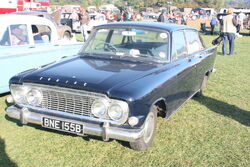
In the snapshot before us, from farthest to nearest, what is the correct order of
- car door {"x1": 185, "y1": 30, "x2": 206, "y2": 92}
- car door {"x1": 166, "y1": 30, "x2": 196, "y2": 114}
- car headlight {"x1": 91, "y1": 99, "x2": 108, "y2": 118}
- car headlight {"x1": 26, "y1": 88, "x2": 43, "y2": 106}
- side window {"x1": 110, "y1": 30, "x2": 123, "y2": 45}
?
car door {"x1": 185, "y1": 30, "x2": 206, "y2": 92}, side window {"x1": 110, "y1": 30, "x2": 123, "y2": 45}, car door {"x1": 166, "y1": 30, "x2": 196, "y2": 114}, car headlight {"x1": 26, "y1": 88, "x2": 43, "y2": 106}, car headlight {"x1": 91, "y1": 99, "x2": 108, "y2": 118}

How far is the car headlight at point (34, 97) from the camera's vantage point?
3.67 metres

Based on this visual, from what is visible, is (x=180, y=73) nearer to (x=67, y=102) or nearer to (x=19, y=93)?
(x=67, y=102)

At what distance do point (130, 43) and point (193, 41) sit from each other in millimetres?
A: 1493

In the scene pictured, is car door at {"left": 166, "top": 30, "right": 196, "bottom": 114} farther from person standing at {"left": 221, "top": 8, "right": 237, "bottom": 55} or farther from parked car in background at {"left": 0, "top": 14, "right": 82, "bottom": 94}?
person standing at {"left": 221, "top": 8, "right": 237, "bottom": 55}

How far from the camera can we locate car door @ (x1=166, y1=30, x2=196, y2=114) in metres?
4.16

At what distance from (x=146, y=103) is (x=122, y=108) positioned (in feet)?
1.07

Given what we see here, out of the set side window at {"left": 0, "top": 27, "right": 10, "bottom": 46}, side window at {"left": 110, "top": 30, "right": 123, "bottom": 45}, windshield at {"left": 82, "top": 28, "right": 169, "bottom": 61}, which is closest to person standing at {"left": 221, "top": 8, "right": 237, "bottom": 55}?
windshield at {"left": 82, "top": 28, "right": 169, "bottom": 61}

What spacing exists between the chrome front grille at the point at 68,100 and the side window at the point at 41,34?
3.24 metres

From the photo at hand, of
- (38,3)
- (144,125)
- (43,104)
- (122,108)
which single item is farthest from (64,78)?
(38,3)

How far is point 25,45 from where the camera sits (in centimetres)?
614

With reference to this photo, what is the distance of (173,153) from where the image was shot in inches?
149

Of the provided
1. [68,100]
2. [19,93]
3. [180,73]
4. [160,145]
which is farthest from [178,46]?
[19,93]

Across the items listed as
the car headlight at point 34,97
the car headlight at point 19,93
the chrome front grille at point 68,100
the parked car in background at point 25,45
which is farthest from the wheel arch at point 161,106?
the parked car in background at point 25,45

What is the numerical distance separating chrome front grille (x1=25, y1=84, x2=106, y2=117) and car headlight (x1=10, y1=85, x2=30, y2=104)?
237 mm
